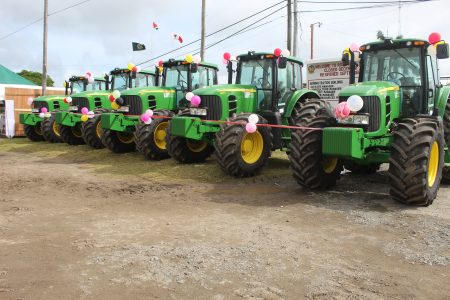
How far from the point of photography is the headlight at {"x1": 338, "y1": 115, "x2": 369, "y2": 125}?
6.55 metres

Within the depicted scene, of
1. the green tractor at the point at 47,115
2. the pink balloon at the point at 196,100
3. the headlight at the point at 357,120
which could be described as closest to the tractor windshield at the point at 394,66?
the headlight at the point at 357,120

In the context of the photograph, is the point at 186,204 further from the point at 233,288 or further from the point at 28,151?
the point at 28,151

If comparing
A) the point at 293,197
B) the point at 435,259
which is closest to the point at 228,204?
the point at 293,197

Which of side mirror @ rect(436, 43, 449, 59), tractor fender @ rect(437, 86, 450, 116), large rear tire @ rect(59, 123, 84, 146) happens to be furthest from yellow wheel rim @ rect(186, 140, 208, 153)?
large rear tire @ rect(59, 123, 84, 146)

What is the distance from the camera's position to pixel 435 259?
14.0 feet

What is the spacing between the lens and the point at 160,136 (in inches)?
440

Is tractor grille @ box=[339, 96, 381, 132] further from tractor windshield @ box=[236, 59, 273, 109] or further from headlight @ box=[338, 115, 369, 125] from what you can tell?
tractor windshield @ box=[236, 59, 273, 109]

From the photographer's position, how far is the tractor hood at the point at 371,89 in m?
6.66

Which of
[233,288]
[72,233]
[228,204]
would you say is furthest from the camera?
[228,204]

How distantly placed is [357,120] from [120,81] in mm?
10428

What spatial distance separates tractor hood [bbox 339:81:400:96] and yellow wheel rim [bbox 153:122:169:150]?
544 cm

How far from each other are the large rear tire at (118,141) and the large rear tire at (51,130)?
4572 millimetres

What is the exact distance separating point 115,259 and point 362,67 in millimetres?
5536

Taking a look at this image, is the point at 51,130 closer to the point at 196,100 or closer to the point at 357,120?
the point at 196,100
